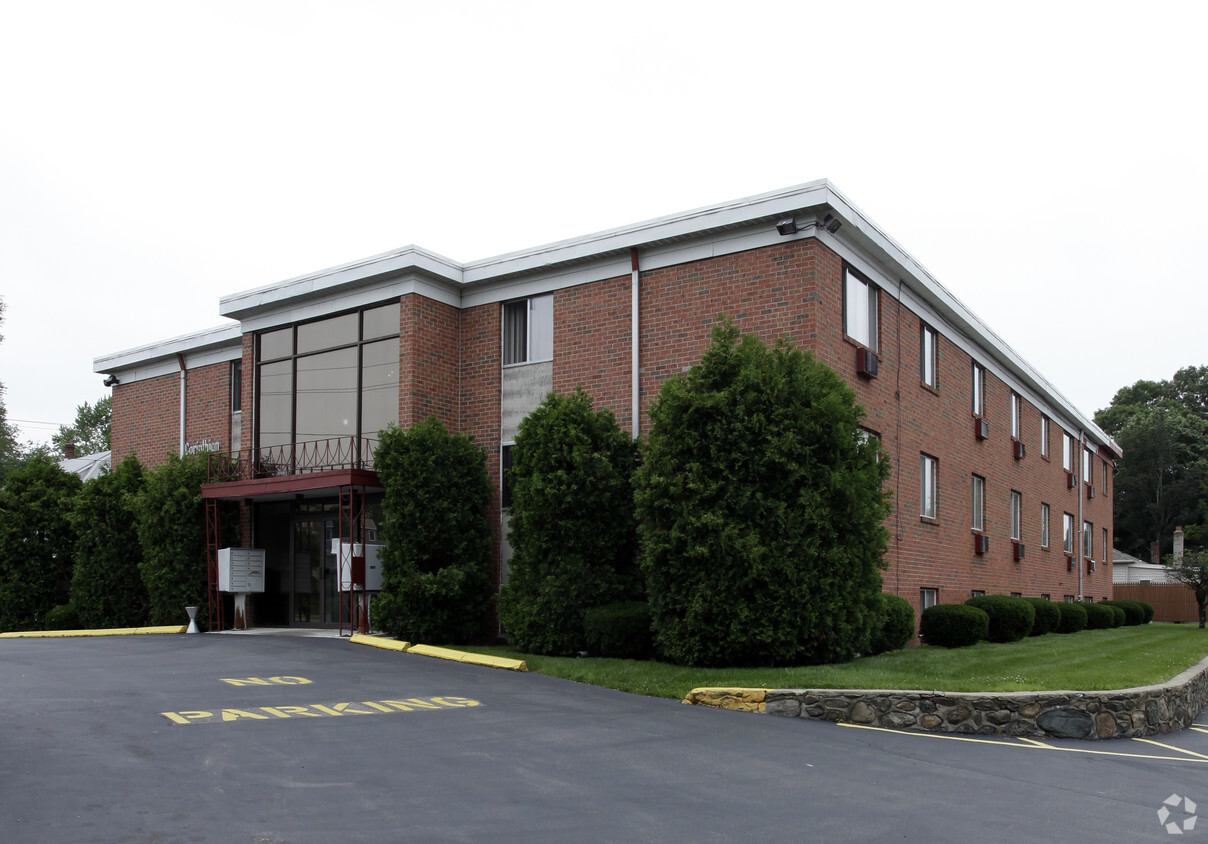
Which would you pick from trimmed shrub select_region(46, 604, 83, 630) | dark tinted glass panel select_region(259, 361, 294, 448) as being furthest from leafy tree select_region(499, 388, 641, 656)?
trimmed shrub select_region(46, 604, 83, 630)

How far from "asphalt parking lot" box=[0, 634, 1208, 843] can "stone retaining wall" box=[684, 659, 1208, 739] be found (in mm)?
269

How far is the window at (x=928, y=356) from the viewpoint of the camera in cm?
2056

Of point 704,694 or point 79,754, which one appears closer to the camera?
point 79,754

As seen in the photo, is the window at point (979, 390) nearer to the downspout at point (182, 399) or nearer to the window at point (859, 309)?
the window at point (859, 309)

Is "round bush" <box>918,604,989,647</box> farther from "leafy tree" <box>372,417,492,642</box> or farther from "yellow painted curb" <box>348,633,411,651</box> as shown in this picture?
"yellow painted curb" <box>348,633,411,651</box>

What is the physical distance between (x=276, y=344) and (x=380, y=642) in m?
A: 7.49

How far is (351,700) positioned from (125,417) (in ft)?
63.1

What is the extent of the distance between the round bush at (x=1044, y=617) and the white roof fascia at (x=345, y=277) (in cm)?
1457

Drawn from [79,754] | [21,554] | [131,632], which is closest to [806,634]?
[79,754]

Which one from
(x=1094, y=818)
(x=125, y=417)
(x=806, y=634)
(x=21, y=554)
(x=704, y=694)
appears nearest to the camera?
(x=1094, y=818)

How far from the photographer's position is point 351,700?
36.6 feet

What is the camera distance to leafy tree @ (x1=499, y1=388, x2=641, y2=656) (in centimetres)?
1566

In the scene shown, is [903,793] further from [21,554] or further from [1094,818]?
[21,554]

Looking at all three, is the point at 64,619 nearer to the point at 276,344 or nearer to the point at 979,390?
the point at 276,344
